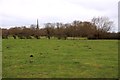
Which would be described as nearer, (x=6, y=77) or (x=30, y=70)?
(x=6, y=77)

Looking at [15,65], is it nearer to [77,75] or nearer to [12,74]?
[12,74]

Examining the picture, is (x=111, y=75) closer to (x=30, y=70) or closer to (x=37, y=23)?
(x=30, y=70)

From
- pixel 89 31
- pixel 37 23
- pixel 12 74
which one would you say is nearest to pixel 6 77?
pixel 12 74

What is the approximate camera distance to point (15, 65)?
491 inches

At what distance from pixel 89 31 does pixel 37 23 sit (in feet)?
84.8

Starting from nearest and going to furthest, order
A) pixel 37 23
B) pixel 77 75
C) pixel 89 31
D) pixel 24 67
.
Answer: pixel 77 75
pixel 24 67
pixel 89 31
pixel 37 23

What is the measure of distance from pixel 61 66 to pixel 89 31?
67.3 m

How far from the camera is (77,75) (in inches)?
389

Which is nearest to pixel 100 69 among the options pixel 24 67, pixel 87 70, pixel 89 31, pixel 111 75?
pixel 87 70

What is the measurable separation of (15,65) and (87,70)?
3.49 meters

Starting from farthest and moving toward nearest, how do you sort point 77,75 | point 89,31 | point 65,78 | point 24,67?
point 89,31 → point 24,67 → point 77,75 → point 65,78

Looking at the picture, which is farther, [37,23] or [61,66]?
[37,23]

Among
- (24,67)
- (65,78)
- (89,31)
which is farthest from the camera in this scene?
(89,31)

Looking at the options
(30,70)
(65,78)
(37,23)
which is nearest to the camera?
(65,78)
